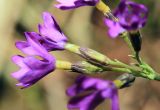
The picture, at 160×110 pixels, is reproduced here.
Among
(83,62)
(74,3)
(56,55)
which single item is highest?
(74,3)

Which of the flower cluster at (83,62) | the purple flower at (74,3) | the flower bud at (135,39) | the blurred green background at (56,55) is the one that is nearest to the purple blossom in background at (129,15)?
the flower cluster at (83,62)

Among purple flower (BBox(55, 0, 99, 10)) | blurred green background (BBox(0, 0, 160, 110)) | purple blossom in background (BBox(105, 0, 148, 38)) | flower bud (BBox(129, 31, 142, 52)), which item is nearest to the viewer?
purple blossom in background (BBox(105, 0, 148, 38))

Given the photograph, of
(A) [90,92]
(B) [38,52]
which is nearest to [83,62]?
(B) [38,52]

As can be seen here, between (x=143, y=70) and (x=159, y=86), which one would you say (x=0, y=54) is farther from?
(x=143, y=70)

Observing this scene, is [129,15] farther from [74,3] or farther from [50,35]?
[50,35]

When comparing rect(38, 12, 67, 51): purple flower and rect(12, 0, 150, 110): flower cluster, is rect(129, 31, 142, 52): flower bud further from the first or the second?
rect(38, 12, 67, 51): purple flower

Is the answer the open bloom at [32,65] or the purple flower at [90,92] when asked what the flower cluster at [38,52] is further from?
the purple flower at [90,92]

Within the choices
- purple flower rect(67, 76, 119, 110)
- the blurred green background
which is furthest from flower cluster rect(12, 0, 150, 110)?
the blurred green background
